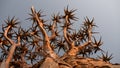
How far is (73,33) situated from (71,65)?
5.44 metres

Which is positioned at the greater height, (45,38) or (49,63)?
(45,38)

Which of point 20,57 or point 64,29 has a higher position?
point 64,29

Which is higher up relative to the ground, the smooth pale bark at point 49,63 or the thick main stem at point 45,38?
the thick main stem at point 45,38

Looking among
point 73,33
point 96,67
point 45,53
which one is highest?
point 73,33

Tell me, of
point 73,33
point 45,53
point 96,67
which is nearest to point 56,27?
point 73,33

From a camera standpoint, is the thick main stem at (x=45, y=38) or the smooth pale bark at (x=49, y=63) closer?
the smooth pale bark at (x=49, y=63)

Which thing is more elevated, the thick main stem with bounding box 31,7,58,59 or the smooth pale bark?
the thick main stem with bounding box 31,7,58,59

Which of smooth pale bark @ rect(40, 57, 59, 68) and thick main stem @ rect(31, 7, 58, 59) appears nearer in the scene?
smooth pale bark @ rect(40, 57, 59, 68)

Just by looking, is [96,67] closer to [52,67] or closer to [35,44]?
[52,67]

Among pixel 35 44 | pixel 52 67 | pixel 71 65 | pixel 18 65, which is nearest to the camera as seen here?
pixel 52 67

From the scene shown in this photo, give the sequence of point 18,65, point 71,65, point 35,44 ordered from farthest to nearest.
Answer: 1. point 35,44
2. point 18,65
3. point 71,65

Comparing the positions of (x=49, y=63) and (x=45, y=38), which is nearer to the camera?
(x=49, y=63)

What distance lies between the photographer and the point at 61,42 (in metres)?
21.5

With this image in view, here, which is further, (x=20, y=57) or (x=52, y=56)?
(x=20, y=57)
